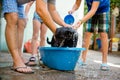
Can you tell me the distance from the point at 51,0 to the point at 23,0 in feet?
1.21

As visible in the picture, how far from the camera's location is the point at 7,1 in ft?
10.7

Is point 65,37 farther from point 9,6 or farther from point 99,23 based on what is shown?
point 99,23

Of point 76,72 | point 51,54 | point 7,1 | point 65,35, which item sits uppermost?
point 7,1

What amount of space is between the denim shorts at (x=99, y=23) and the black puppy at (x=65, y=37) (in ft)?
3.10

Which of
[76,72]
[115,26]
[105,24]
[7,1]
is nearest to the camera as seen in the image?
[7,1]

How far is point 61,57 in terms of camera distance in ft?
11.3

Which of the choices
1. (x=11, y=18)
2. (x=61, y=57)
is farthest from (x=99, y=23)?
(x=11, y=18)

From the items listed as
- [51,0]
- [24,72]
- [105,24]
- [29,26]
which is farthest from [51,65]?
[29,26]

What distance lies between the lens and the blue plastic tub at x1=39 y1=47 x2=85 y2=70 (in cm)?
337

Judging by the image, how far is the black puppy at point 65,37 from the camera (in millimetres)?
3043

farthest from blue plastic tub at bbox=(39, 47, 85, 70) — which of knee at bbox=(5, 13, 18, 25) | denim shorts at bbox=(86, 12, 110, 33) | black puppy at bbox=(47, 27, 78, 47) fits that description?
denim shorts at bbox=(86, 12, 110, 33)

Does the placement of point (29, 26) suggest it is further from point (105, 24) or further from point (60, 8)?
point (105, 24)

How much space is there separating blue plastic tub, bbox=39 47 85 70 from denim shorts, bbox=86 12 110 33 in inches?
30.8

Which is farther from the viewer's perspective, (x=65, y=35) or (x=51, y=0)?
(x=51, y=0)
